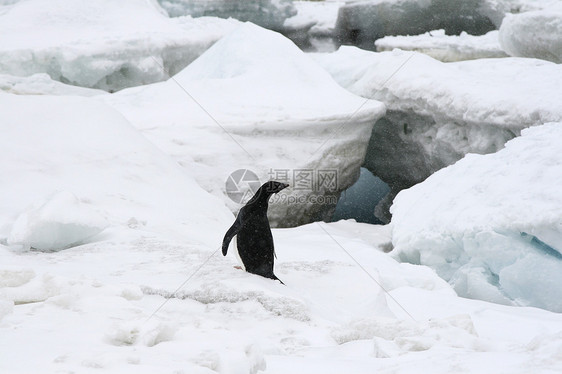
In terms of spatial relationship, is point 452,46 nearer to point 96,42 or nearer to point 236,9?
point 236,9

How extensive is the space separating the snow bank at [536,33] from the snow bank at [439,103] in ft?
3.01

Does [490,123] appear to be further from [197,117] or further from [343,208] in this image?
[343,208]

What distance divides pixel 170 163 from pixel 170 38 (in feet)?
20.4

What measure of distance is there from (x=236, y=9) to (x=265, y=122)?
9.97 meters

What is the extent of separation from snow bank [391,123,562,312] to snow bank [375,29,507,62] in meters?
7.45

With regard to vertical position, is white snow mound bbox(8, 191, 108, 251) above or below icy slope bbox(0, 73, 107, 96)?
above

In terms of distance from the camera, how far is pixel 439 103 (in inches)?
253

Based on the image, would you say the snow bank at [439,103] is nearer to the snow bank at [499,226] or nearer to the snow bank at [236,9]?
the snow bank at [499,226]

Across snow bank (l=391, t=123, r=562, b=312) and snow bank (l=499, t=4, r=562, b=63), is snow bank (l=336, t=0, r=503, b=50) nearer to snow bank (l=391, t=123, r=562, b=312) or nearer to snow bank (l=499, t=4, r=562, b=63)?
snow bank (l=499, t=4, r=562, b=63)

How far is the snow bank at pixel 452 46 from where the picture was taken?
1145 cm

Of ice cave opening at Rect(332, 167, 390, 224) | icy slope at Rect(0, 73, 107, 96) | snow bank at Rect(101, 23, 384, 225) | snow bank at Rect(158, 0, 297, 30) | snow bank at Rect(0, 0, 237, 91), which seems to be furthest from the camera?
snow bank at Rect(158, 0, 297, 30)

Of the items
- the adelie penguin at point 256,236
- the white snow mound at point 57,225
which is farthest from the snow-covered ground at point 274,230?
the adelie penguin at point 256,236

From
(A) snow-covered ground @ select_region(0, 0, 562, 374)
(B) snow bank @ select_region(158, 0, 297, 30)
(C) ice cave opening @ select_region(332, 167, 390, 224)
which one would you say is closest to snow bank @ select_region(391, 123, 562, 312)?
(A) snow-covered ground @ select_region(0, 0, 562, 374)

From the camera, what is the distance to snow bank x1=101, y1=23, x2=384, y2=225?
6.02m
